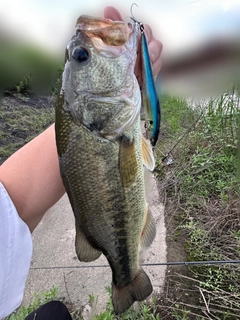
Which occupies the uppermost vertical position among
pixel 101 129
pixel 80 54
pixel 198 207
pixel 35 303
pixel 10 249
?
pixel 80 54

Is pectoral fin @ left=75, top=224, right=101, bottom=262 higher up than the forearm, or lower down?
lower down

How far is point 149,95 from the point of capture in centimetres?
71

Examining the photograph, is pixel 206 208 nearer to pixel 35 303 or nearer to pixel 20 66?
pixel 35 303

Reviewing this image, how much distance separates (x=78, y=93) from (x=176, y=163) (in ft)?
7.41

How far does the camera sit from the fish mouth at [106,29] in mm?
625

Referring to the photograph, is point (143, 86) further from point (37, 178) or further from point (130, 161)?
point (37, 178)

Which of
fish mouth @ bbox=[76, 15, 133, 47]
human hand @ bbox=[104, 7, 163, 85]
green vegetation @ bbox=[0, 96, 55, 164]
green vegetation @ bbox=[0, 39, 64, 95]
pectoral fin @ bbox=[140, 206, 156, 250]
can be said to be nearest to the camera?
fish mouth @ bbox=[76, 15, 133, 47]

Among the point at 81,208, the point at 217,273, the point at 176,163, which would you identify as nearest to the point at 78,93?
the point at 81,208

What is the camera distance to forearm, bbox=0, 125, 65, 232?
0.88 meters

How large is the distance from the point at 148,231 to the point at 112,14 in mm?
553

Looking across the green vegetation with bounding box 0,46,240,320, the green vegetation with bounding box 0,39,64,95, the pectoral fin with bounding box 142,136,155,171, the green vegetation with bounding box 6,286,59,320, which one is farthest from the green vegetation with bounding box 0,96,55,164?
the pectoral fin with bounding box 142,136,155,171

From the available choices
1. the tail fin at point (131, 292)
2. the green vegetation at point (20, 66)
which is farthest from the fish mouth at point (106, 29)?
the green vegetation at point (20, 66)

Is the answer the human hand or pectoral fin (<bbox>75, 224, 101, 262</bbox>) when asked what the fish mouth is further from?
pectoral fin (<bbox>75, 224, 101, 262</bbox>)

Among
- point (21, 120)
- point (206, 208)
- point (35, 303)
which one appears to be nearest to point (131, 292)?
point (35, 303)
